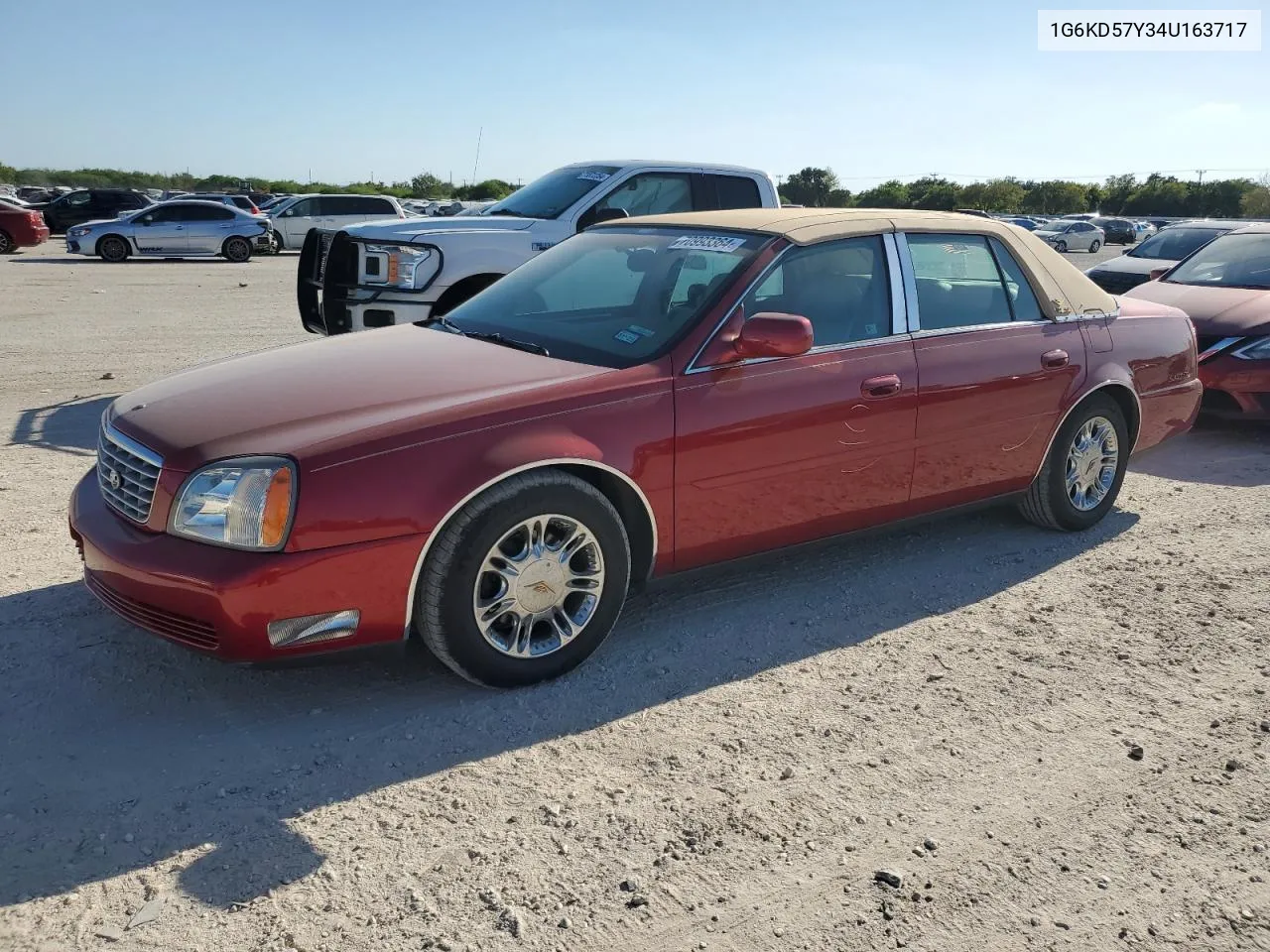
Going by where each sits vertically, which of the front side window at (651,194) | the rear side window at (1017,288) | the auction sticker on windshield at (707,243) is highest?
the front side window at (651,194)

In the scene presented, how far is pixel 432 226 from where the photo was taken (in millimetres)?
8086

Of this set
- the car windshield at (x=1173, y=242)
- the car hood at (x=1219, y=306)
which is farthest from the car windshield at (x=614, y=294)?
the car windshield at (x=1173, y=242)

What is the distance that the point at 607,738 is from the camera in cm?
344

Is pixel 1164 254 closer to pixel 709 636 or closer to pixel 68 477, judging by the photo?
pixel 709 636

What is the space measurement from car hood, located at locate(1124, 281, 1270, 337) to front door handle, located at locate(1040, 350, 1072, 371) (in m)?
3.43

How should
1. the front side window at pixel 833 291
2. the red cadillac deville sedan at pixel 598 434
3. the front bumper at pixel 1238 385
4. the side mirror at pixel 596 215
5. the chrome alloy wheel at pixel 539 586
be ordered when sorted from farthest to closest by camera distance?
the side mirror at pixel 596 215, the front bumper at pixel 1238 385, the front side window at pixel 833 291, the chrome alloy wheel at pixel 539 586, the red cadillac deville sedan at pixel 598 434

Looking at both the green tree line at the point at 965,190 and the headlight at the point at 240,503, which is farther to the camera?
the green tree line at the point at 965,190

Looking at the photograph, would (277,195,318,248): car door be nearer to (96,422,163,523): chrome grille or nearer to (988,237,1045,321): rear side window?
(988,237,1045,321): rear side window

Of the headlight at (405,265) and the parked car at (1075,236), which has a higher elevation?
the parked car at (1075,236)

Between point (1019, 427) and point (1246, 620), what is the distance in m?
1.23

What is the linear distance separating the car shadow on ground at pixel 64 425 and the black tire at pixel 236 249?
60.7 feet

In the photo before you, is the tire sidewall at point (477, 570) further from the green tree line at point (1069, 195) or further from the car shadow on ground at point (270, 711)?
the green tree line at point (1069, 195)

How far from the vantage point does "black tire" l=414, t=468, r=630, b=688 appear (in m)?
3.47

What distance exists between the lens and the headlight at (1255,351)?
25.1 feet
